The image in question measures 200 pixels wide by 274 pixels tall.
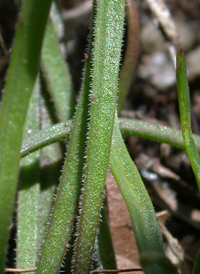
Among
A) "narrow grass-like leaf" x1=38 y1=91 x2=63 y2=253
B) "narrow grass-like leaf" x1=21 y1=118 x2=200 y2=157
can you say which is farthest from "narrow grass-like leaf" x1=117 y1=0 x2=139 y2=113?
"narrow grass-like leaf" x1=38 y1=91 x2=63 y2=253

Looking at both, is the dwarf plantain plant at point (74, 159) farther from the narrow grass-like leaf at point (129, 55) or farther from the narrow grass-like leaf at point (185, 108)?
the narrow grass-like leaf at point (129, 55)

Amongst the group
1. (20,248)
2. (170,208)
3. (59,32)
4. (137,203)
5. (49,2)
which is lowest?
(170,208)

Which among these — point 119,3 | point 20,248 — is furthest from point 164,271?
point 119,3

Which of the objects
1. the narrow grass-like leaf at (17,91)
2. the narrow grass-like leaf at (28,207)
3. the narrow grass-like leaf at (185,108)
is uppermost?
the narrow grass-like leaf at (17,91)

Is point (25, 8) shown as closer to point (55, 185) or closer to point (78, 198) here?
point (78, 198)

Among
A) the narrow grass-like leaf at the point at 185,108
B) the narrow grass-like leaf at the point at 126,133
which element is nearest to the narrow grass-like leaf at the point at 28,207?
the narrow grass-like leaf at the point at 126,133

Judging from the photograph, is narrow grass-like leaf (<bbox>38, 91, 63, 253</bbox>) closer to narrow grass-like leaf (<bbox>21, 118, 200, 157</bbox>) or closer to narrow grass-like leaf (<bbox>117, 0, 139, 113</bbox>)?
narrow grass-like leaf (<bbox>21, 118, 200, 157</bbox>)

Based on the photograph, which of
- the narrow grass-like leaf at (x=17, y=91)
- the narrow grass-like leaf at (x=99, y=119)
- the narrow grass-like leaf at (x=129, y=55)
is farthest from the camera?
the narrow grass-like leaf at (x=129, y=55)
